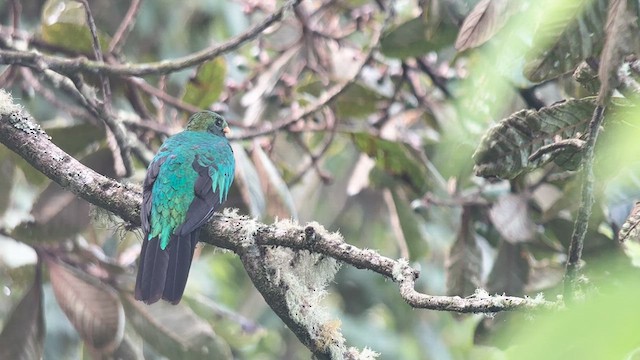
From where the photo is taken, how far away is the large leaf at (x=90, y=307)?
3514mm

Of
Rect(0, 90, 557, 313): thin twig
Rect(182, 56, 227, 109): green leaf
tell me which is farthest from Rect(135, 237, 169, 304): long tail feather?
Rect(182, 56, 227, 109): green leaf

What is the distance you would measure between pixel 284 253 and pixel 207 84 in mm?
2002

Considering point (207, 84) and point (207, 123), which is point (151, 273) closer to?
point (207, 123)

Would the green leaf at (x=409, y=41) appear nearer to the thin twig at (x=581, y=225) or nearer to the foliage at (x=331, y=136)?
the foliage at (x=331, y=136)

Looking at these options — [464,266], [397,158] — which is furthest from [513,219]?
[397,158]

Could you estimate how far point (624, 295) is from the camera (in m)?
0.62

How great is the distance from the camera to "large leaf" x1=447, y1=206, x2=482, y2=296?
378cm

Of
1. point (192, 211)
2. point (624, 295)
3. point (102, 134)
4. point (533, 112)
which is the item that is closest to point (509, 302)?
point (533, 112)

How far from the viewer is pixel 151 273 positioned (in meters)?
2.82

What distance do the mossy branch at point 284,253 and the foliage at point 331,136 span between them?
33 mm

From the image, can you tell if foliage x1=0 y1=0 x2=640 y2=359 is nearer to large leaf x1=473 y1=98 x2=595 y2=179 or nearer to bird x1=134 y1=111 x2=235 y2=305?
large leaf x1=473 y1=98 x2=595 y2=179

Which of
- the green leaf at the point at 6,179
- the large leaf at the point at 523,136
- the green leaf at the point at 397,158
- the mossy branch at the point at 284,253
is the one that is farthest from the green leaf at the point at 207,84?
the large leaf at the point at 523,136

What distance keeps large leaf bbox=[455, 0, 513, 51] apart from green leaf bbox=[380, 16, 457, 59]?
0.98 meters

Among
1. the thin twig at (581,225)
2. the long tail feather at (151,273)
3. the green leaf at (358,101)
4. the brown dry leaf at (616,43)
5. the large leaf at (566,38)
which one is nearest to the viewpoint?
the brown dry leaf at (616,43)
